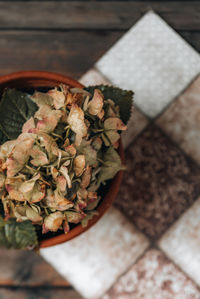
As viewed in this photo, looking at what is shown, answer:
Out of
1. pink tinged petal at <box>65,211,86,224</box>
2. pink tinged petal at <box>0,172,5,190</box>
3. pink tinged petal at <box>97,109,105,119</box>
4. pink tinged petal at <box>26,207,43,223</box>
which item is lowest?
pink tinged petal at <box>26,207,43,223</box>

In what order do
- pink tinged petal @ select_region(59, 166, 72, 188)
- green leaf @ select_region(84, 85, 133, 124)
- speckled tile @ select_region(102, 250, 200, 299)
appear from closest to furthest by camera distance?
1. pink tinged petal @ select_region(59, 166, 72, 188)
2. green leaf @ select_region(84, 85, 133, 124)
3. speckled tile @ select_region(102, 250, 200, 299)

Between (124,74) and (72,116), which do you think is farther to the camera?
(124,74)

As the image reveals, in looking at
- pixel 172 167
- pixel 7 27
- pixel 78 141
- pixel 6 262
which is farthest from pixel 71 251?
pixel 7 27

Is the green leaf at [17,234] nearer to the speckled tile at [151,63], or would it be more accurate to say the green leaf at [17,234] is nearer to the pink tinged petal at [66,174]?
the pink tinged petal at [66,174]

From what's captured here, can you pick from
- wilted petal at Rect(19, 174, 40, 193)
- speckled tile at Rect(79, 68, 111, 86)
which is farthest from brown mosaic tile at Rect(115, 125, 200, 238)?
wilted petal at Rect(19, 174, 40, 193)

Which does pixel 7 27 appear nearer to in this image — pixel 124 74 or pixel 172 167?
pixel 124 74

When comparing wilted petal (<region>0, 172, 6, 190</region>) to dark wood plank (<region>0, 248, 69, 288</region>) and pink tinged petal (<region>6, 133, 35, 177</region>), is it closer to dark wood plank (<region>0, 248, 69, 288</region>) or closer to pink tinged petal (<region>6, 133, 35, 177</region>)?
pink tinged petal (<region>6, 133, 35, 177</region>)
